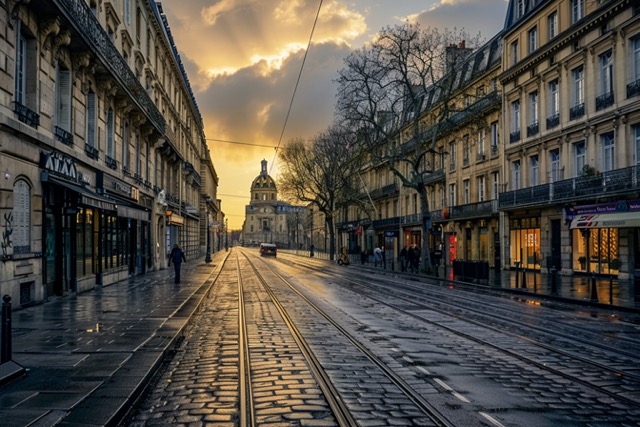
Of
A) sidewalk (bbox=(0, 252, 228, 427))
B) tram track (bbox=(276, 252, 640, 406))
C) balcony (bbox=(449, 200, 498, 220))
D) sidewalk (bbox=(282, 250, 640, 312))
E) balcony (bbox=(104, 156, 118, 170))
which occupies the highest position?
balcony (bbox=(104, 156, 118, 170))

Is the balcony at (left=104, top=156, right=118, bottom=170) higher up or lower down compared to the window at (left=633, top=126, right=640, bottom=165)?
lower down

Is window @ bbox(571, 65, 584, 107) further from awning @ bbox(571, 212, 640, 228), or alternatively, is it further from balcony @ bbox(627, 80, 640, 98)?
awning @ bbox(571, 212, 640, 228)

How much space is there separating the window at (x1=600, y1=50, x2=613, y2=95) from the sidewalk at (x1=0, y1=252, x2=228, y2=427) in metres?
20.9

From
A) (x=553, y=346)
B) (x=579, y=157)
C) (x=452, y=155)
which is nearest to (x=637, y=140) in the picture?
→ (x=579, y=157)

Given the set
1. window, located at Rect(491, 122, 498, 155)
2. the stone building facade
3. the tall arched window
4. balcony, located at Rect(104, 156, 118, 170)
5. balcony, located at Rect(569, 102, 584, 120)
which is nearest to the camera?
the stone building facade

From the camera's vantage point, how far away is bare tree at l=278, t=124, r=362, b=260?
58500 mm

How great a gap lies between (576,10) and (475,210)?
15.1m

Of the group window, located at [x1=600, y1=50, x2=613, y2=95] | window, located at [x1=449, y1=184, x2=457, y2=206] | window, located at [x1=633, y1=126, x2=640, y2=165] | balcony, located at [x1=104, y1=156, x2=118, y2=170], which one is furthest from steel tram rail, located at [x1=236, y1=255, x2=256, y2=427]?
window, located at [x1=449, y1=184, x2=457, y2=206]

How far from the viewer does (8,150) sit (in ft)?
43.6

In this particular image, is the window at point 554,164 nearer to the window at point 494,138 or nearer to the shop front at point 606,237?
the shop front at point 606,237

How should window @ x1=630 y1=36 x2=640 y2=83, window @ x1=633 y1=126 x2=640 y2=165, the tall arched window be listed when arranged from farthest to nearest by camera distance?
window @ x1=633 y1=126 x2=640 y2=165 < window @ x1=630 y1=36 x2=640 y2=83 < the tall arched window

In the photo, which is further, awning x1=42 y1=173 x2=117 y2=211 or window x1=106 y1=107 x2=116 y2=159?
window x1=106 y1=107 x2=116 y2=159

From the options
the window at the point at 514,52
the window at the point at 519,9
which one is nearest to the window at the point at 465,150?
the window at the point at 514,52

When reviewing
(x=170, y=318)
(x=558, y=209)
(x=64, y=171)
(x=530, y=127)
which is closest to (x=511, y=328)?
(x=170, y=318)
